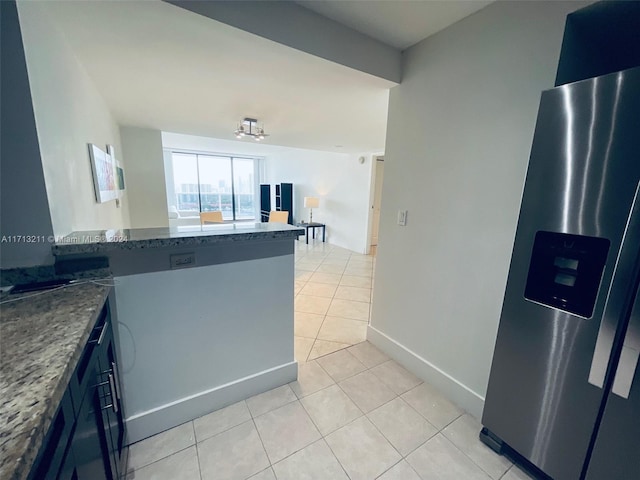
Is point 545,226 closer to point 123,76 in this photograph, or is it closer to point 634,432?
point 634,432

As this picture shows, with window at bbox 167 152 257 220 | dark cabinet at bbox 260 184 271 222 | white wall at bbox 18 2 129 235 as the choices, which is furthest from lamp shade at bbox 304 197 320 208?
white wall at bbox 18 2 129 235

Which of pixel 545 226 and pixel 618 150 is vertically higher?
pixel 618 150

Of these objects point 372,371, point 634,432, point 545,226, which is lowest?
point 372,371

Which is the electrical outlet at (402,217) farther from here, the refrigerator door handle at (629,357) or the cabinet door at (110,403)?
the cabinet door at (110,403)

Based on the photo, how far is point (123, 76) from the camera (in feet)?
6.38

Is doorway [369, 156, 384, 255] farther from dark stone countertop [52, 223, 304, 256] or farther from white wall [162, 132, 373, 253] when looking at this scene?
dark stone countertop [52, 223, 304, 256]

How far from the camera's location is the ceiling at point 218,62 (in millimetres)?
1321

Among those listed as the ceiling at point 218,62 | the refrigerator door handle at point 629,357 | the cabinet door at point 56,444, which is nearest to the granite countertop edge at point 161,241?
the cabinet door at point 56,444

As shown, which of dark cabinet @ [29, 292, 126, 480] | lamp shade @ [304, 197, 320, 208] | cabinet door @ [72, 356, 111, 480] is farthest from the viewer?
lamp shade @ [304, 197, 320, 208]

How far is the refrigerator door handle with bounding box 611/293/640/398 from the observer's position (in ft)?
2.99

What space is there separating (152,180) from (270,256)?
3410 mm

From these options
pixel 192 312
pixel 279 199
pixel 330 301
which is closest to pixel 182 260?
pixel 192 312

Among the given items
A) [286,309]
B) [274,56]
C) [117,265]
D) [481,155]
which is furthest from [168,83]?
[481,155]

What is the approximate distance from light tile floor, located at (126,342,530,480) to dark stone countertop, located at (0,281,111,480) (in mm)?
948
